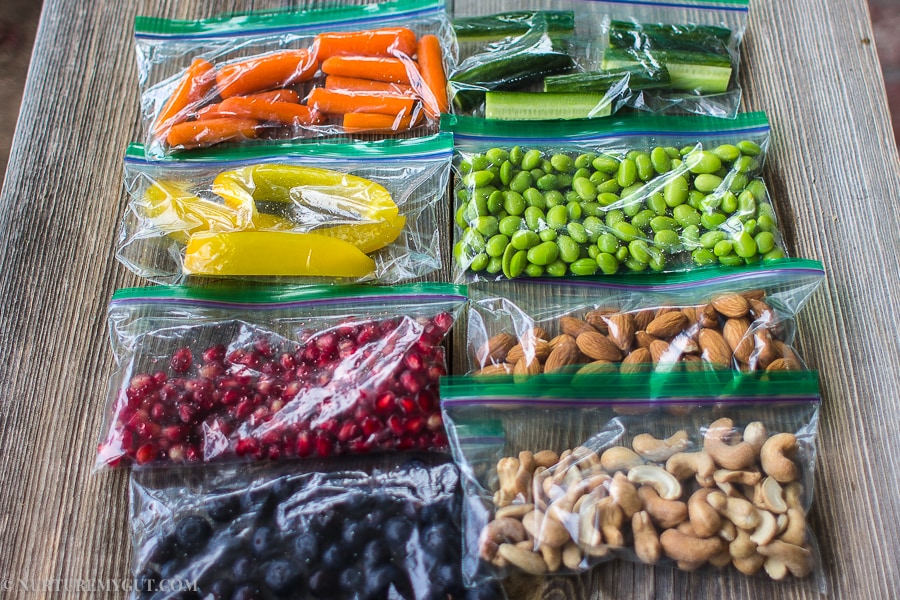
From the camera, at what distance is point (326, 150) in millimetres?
1547

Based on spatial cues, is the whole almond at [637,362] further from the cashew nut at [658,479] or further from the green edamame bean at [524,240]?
the green edamame bean at [524,240]

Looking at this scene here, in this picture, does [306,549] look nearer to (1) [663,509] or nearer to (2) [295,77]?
(1) [663,509]

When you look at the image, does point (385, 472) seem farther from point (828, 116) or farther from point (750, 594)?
point (828, 116)

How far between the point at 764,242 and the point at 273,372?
104cm

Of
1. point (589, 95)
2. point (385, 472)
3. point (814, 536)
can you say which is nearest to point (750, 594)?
point (814, 536)

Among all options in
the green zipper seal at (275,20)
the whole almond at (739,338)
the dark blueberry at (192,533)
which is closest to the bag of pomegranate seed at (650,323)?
the whole almond at (739,338)

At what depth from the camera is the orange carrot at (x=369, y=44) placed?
1640 millimetres

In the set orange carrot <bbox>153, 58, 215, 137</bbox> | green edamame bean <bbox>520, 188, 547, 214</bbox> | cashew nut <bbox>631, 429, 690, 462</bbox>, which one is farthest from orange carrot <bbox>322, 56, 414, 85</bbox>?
cashew nut <bbox>631, 429, 690, 462</bbox>

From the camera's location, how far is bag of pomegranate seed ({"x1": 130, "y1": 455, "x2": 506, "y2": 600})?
1088 mm

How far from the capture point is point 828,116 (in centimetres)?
160

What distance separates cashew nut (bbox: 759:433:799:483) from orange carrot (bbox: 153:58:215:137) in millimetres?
1483

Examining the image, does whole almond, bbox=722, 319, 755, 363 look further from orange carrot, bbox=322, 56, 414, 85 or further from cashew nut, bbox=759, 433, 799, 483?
orange carrot, bbox=322, 56, 414, 85

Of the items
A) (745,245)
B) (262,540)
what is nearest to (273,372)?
(262,540)

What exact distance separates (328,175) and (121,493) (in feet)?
2.58
